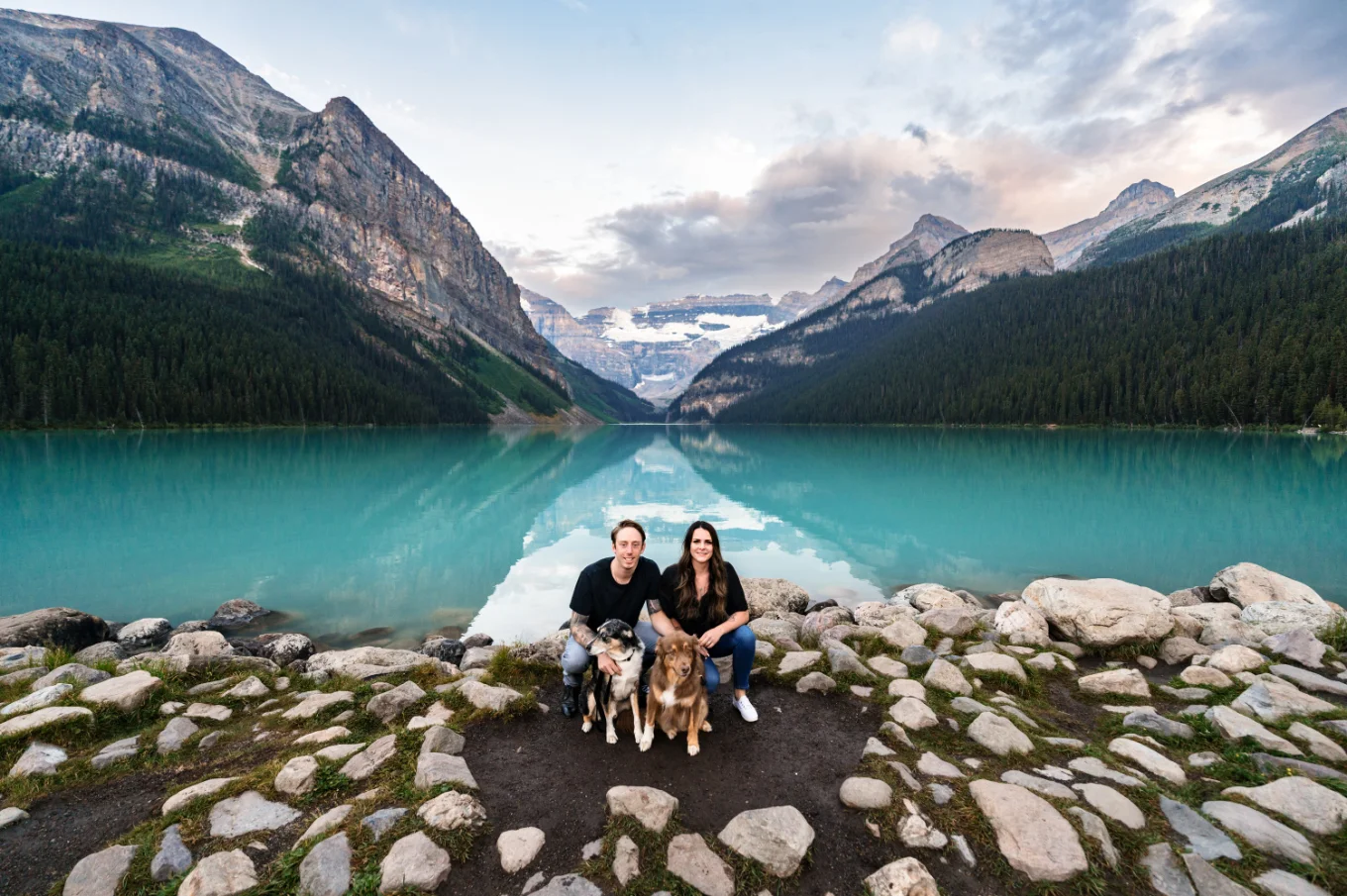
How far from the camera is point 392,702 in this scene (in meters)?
7.61

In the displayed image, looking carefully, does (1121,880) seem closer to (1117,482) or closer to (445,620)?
(445,620)

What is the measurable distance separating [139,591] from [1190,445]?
98.7 meters

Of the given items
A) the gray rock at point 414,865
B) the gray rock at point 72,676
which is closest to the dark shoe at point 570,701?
the gray rock at point 414,865

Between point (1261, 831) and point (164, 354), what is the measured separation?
13611 centimetres

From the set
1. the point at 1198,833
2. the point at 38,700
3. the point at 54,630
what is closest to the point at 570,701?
the point at 1198,833

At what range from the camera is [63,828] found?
5.08 meters

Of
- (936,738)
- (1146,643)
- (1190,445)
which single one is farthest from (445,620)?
(1190,445)

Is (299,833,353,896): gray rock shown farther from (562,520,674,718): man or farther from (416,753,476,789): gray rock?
(562,520,674,718): man

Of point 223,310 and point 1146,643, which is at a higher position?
point 223,310

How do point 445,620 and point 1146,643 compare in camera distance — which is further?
point 445,620

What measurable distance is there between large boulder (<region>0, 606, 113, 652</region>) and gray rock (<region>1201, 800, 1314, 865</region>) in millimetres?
19128

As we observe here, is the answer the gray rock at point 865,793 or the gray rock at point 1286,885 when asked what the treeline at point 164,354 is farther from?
the gray rock at point 1286,885

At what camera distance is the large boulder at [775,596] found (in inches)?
583

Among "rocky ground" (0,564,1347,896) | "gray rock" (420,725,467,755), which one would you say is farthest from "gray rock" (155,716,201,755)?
"gray rock" (420,725,467,755)
